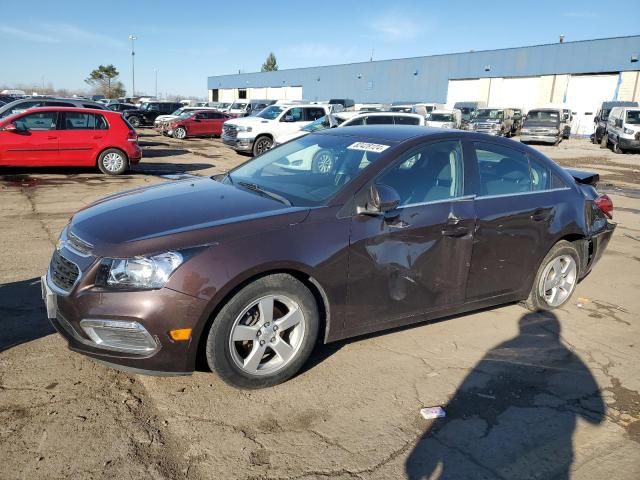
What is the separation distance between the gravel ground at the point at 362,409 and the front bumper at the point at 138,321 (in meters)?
0.29

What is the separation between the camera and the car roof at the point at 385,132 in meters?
4.01

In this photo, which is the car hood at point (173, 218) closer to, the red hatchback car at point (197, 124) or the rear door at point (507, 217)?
the rear door at point (507, 217)

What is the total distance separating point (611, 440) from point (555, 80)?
4339cm

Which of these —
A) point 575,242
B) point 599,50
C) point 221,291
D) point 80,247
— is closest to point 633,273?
point 575,242

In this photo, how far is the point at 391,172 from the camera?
12.1ft

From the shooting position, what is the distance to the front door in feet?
11.3

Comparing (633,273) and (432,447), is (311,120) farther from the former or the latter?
(432,447)

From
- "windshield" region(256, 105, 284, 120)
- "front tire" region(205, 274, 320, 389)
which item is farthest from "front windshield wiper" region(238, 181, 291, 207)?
"windshield" region(256, 105, 284, 120)

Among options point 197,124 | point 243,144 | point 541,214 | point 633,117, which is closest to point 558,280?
point 541,214

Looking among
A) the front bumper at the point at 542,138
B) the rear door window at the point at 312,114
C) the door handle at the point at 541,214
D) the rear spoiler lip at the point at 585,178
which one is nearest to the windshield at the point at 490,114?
the front bumper at the point at 542,138

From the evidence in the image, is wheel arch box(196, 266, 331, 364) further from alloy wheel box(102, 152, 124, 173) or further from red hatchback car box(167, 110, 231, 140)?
red hatchback car box(167, 110, 231, 140)

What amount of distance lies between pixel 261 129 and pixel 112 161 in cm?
626

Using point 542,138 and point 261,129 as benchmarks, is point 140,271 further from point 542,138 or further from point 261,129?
point 542,138

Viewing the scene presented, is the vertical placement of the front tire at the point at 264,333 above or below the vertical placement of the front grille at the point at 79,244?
below
